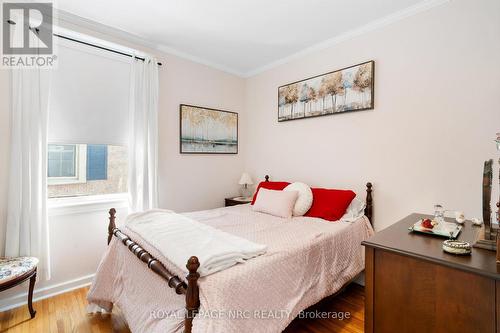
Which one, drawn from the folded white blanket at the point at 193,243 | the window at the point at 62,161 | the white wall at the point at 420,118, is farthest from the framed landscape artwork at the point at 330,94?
the window at the point at 62,161

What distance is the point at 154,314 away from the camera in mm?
1376

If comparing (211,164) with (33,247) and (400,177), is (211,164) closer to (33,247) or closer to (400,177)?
(33,247)

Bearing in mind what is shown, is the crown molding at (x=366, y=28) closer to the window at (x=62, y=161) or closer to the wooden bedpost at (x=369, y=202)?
the wooden bedpost at (x=369, y=202)

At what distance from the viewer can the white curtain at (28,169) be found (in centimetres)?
208

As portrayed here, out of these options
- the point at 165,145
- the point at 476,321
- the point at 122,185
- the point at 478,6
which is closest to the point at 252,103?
the point at 165,145

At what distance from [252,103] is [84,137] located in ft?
7.75

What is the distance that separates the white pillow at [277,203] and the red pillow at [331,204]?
0.78 feet

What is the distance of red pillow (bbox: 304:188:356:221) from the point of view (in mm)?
2463

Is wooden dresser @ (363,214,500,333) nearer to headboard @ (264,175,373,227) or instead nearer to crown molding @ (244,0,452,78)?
headboard @ (264,175,373,227)

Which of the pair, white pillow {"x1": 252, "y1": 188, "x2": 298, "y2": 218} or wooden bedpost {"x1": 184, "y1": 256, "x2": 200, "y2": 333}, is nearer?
wooden bedpost {"x1": 184, "y1": 256, "x2": 200, "y2": 333}

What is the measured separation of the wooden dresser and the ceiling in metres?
2.10

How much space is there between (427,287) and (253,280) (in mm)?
856

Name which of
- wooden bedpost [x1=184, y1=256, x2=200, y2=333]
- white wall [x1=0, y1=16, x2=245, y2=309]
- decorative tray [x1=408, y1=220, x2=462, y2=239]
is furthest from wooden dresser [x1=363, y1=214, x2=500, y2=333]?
white wall [x1=0, y1=16, x2=245, y2=309]

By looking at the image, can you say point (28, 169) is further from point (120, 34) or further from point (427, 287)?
point (427, 287)
